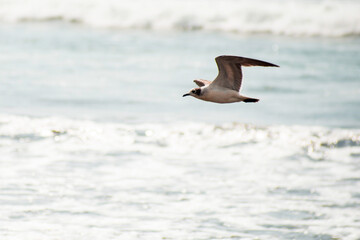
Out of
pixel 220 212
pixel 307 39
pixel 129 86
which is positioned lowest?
pixel 220 212

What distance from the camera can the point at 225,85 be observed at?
653 centimetres

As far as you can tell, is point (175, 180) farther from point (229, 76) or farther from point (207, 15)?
point (207, 15)

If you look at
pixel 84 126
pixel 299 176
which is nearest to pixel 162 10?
pixel 84 126

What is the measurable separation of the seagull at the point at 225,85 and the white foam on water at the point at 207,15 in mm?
13682

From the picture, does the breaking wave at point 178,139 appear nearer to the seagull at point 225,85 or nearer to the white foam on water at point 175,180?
the white foam on water at point 175,180

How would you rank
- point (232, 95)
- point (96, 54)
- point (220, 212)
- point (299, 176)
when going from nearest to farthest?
point (232, 95), point (220, 212), point (299, 176), point (96, 54)

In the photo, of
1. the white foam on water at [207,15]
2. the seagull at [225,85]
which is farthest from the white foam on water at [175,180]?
the white foam on water at [207,15]

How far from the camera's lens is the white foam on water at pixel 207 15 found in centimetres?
2042

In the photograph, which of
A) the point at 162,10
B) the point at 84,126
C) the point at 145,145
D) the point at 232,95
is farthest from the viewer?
the point at 162,10

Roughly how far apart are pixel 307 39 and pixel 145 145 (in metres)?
10.4

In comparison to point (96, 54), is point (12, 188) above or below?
below

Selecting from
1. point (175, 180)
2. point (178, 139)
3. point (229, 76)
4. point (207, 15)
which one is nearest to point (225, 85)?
point (229, 76)

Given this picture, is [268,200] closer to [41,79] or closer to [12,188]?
[12,188]

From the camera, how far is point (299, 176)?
9.08 meters
